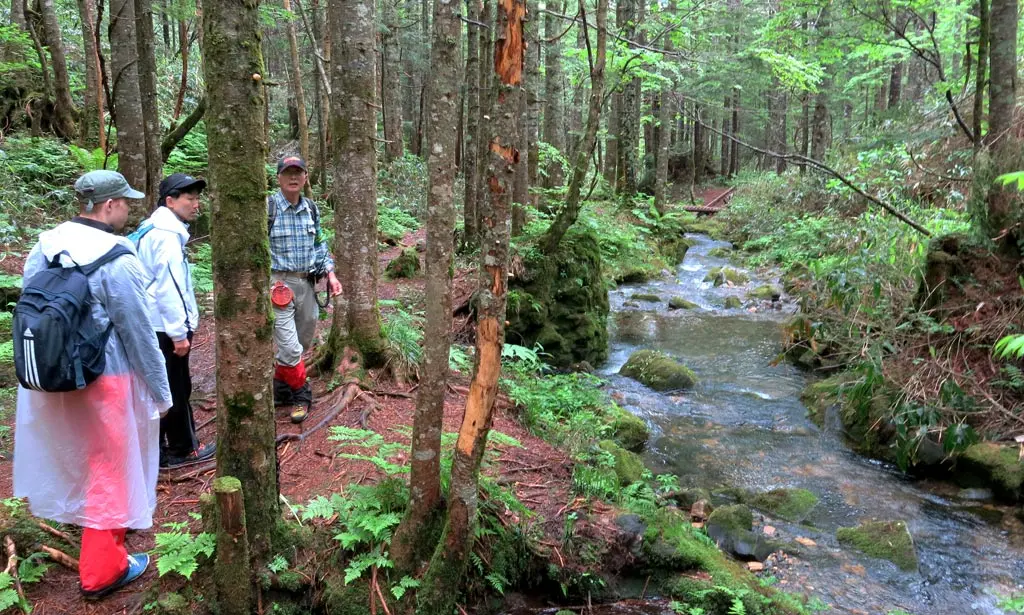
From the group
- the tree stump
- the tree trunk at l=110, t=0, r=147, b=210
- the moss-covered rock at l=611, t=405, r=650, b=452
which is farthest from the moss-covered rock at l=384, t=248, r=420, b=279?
the tree stump

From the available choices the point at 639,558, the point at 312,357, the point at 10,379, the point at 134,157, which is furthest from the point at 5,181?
the point at 639,558

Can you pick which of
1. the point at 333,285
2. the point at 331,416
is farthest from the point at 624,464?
the point at 333,285

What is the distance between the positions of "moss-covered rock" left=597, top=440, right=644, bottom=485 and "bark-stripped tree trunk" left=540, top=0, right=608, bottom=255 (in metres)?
4.38

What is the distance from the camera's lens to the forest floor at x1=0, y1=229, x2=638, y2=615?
3.32 m

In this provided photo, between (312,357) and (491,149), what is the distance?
4083 mm

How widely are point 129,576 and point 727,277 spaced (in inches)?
613

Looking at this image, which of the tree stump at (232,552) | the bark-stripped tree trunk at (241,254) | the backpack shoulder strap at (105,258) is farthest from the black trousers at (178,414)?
the tree stump at (232,552)

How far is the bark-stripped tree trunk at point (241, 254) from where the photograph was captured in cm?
292

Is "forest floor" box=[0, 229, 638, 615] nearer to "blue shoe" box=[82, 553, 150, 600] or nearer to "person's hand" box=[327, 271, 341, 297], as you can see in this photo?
"blue shoe" box=[82, 553, 150, 600]

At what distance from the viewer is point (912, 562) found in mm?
5316

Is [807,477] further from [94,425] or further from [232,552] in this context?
[94,425]

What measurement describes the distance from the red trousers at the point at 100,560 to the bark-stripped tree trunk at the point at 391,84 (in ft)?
49.4

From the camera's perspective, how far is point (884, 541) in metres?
5.53

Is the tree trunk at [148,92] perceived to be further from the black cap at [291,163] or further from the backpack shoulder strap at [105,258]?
the backpack shoulder strap at [105,258]
